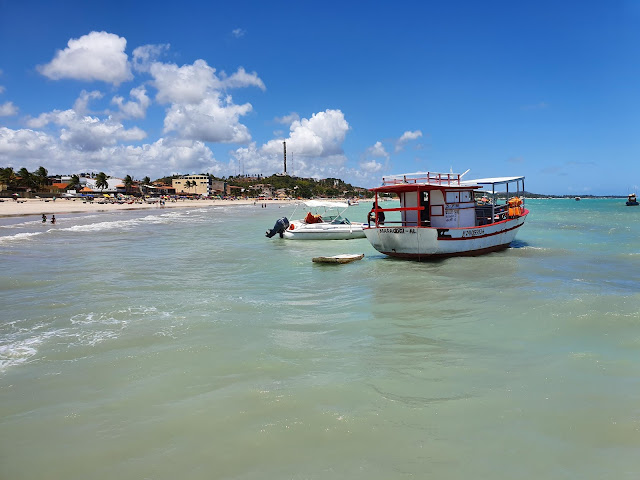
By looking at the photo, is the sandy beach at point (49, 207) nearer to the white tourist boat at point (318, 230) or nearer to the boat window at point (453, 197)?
the white tourist boat at point (318, 230)

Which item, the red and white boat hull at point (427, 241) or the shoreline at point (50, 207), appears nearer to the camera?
the red and white boat hull at point (427, 241)

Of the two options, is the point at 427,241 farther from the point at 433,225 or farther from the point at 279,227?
the point at 279,227

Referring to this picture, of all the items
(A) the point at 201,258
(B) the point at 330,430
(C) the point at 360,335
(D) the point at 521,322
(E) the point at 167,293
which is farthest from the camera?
(A) the point at 201,258

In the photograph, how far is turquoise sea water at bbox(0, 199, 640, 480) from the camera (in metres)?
4.60

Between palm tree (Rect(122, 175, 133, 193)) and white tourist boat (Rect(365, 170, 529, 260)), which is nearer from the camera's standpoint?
white tourist boat (Rect(365, 170, 529, 260))

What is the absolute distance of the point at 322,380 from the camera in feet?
21.3

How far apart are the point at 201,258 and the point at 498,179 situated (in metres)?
16.1

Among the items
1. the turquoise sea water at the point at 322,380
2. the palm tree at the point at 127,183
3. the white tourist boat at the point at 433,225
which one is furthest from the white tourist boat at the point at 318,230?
the palm tree at the point at 127,183

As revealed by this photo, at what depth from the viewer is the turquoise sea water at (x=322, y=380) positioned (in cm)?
460

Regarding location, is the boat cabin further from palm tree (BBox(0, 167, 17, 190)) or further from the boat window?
palm tree (BBox(0, 167, 17, 190))

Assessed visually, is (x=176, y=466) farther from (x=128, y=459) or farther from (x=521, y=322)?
(x=521, y=322)

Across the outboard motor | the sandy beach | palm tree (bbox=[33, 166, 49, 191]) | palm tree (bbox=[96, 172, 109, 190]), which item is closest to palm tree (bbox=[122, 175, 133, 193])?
palm tree (bbox=[96, 172, 109, 190])

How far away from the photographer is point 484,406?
5.60 m

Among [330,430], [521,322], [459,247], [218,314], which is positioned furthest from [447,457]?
[459,247]
